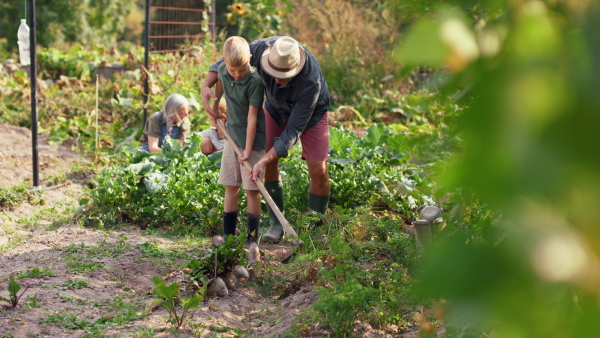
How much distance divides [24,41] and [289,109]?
301 centimetres

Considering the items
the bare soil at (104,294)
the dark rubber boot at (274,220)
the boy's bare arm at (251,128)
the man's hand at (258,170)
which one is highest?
the boy's bare arm at (251,128)

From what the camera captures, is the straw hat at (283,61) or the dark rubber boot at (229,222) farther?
the dark rubber boot at (229,222)

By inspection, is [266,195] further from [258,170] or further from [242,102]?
[242,102]

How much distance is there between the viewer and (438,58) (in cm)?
51

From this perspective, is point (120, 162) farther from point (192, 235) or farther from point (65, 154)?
point (192, 235)

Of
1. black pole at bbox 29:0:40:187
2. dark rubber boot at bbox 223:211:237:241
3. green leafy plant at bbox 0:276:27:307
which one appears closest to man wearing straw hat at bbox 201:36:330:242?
dark rubber boot at bbox 223:211:237:241

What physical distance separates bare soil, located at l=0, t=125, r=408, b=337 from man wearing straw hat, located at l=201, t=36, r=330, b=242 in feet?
1.49

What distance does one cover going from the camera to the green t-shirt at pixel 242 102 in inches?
169

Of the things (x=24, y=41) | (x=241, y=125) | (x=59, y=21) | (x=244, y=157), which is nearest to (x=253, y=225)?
(x=244, y=157)

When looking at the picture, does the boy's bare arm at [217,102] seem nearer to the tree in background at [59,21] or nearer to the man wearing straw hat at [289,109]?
the man wearing straw hat at [289,109]

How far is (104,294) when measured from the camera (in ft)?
12.2

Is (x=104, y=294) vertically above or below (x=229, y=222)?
below

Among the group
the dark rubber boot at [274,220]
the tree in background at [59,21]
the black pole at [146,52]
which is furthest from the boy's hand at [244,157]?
the tree in background at [59,21]

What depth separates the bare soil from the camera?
3186 mm
